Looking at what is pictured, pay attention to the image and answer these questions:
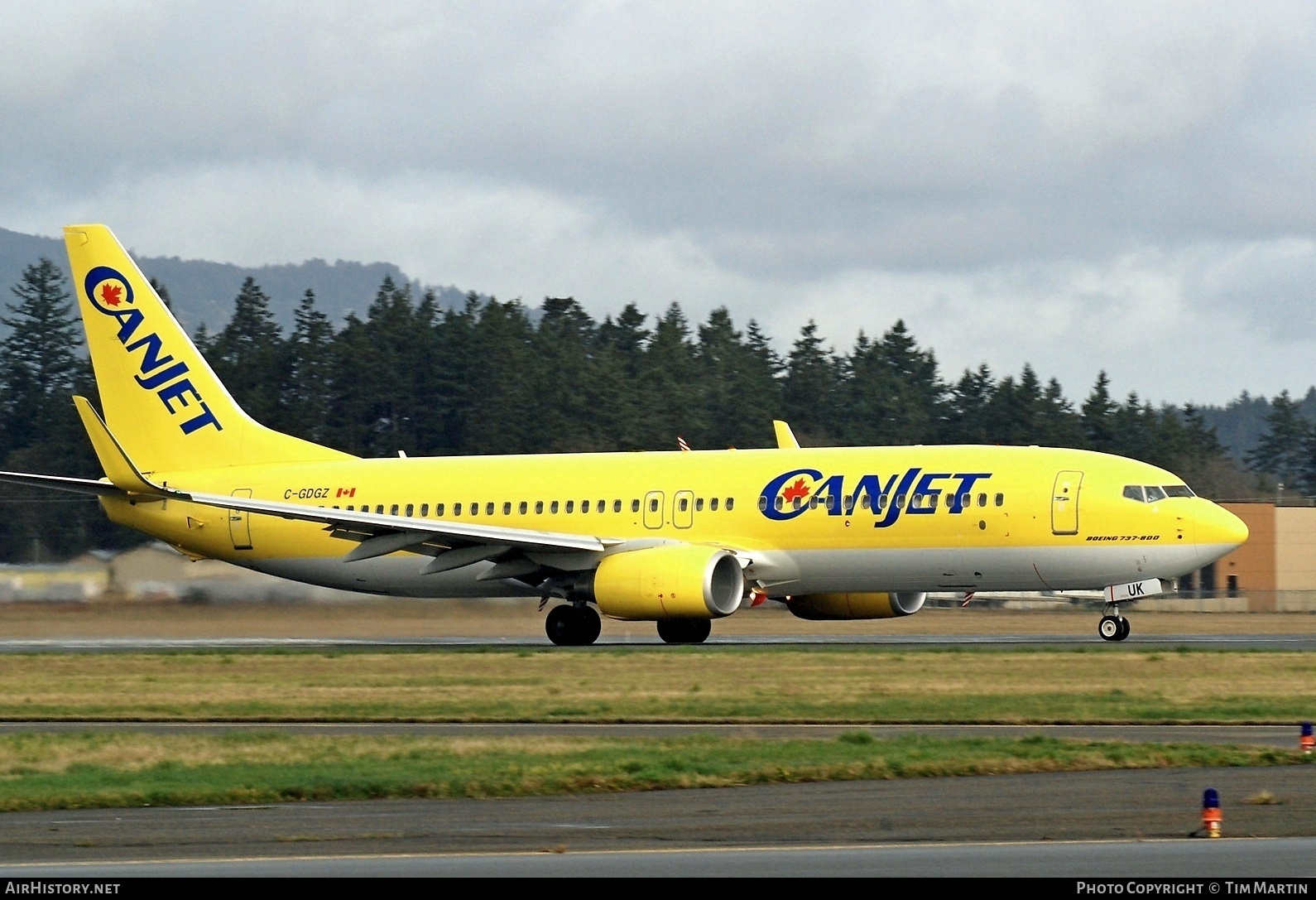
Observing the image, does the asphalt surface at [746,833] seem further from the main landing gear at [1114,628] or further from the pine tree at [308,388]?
the pine tree at [308,388]

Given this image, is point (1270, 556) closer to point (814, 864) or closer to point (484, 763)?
point (484, 763)

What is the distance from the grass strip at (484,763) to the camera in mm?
16312

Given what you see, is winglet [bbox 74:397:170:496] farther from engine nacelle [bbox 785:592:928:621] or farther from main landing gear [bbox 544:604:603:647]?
engine nacelle [bbox 785:592:928:621]

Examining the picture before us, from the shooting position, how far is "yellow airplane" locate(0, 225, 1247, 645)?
37.1m

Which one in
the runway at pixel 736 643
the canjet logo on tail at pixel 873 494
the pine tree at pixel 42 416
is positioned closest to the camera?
the runway at pixel 736 643

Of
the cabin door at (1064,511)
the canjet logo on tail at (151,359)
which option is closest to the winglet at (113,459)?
the canjet logo on tail at (151,359)

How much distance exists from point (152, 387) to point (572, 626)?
1357 centimetres

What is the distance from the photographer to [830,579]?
38625 millimetres

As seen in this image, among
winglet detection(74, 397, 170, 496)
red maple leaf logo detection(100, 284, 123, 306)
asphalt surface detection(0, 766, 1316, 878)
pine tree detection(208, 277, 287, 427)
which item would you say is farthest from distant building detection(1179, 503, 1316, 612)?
asphalt surface detection(0, 766, 1316, 878)

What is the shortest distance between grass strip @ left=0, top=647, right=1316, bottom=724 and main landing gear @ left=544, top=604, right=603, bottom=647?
297 centimetres

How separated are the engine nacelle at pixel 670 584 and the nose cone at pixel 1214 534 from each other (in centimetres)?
882

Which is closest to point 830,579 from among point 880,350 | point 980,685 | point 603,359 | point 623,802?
point 980,685

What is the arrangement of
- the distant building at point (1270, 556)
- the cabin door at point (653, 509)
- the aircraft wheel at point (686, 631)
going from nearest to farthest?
the aircraft wheel at point (686, 631) → the cabin door at point (653, 509) → the distant building at point (1270, 556)
